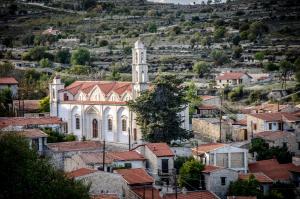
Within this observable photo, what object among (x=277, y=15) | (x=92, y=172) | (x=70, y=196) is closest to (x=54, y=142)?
(x=92, y=172)

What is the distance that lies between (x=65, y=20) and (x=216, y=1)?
3432 cm

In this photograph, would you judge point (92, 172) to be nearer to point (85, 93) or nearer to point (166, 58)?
point (85, 93)

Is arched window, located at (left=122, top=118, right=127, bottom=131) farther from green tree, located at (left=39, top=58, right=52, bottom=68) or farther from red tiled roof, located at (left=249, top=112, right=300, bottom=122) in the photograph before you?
green tree, located at (left=39, top=58, right=52, bottom=68)

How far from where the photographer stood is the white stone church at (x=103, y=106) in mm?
49438

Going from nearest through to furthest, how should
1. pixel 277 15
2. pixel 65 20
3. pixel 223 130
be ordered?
pixel 223 130 < pixel 277 15 < pixel 65 20

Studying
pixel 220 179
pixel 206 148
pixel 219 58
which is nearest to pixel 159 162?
pixel 206 148

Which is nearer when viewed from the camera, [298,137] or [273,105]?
[298,137]

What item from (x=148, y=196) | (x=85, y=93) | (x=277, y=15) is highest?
(x=277, y=15)

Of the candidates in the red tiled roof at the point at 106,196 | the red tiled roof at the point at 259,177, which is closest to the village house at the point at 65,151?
the red tiled roof at the point at 106,196

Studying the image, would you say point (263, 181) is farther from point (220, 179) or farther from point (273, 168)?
point (273, 168)

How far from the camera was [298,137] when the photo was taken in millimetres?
47812

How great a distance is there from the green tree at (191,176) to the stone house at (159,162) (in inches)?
80.4

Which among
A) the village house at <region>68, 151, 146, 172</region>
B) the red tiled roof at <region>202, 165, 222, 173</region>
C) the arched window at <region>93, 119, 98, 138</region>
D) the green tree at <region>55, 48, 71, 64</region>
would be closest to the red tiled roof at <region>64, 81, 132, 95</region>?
the arched window at <region>93, 119, 98, 138</region>

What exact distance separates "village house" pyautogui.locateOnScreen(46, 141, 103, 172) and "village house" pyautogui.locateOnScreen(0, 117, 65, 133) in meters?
2.99
